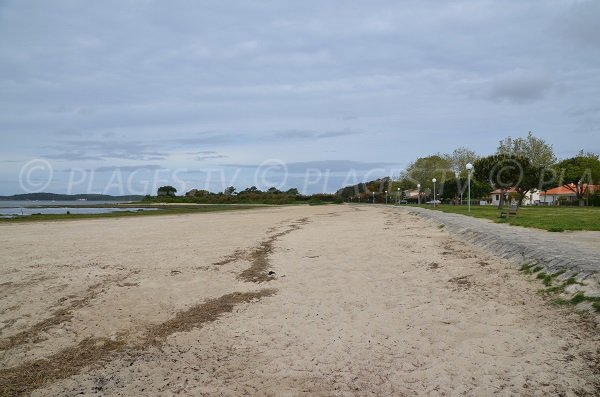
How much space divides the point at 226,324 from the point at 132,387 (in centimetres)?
215

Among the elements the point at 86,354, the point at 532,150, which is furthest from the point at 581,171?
the point at 86,354

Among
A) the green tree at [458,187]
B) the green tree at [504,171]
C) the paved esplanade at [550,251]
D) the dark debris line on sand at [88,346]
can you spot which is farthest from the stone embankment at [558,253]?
the green tree at [458,187]

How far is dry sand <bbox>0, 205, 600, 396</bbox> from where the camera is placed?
4656mm

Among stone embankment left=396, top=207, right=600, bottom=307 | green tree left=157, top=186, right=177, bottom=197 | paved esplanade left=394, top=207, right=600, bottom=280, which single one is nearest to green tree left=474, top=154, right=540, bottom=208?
stone embankment left=396, top=207, right=600, bottom=307

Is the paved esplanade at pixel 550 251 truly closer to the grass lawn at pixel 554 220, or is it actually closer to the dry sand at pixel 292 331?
the dry sand at pixel 292 331

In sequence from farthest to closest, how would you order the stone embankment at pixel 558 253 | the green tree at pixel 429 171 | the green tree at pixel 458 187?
the green tree at pixel 429 171 → the green tree at pixel 458 187 → the stone embankment at pixel 558 253

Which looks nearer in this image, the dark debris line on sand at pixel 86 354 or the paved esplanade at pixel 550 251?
Result: the dark debris line on sand at pixel 86 354

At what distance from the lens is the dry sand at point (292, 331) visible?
466 centimetres

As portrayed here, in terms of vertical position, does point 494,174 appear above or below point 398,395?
above

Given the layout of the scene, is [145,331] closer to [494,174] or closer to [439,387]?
[439,387]

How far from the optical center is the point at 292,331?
6.29 meters

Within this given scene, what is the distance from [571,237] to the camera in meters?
12.9

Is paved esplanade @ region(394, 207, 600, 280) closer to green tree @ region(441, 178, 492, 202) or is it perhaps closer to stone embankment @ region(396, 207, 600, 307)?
stone embankment @ region(396, 207, 600, 307)

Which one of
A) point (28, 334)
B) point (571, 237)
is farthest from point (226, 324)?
point (571, 237)
